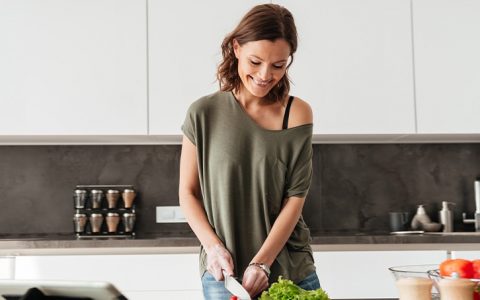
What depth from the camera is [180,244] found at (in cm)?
315

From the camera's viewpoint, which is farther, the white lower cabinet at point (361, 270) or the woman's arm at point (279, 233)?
the white lower cabinet at point (361, 270)

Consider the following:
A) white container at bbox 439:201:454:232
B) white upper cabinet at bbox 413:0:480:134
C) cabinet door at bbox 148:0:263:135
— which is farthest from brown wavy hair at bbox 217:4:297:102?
white container at bbox 439:201:454:232

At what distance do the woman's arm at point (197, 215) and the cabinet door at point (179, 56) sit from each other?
149cm

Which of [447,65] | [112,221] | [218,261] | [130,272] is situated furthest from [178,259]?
[447,65]

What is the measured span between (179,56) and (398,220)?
1430 millimetres

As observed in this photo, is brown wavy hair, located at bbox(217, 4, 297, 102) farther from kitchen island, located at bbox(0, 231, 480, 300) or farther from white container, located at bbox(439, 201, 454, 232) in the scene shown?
white container, located at bbox(439, 201, 454, 232)

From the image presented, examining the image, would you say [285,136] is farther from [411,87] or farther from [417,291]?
[411,87]

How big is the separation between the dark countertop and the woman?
1.20 m

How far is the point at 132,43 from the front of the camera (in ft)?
11.5

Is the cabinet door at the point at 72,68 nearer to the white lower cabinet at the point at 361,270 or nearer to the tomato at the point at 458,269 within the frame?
the white lower cabinet at the point at 361,270

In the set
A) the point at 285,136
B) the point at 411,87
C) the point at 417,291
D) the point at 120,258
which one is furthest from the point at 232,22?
the point at 417,291

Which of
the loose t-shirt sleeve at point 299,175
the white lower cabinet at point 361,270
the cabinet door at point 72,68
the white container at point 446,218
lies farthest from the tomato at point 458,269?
the white container at point 446,218

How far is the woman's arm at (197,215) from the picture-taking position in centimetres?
183

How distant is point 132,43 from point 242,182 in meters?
1.78
